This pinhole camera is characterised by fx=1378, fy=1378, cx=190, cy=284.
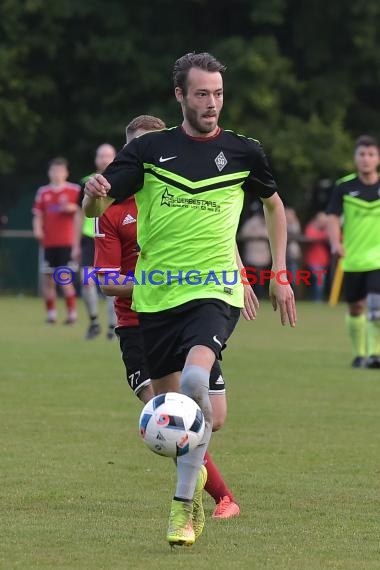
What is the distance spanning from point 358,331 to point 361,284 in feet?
1.90

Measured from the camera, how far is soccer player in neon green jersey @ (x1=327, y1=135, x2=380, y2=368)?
1452cm

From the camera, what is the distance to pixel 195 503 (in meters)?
6.33

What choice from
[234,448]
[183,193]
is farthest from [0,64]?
[183,193]

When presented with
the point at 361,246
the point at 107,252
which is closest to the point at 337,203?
the point at 361,246

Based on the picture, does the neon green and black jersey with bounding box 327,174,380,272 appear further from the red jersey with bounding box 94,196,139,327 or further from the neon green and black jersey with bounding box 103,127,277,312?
the neon green and black jersey with bounding box 103,127,277,312

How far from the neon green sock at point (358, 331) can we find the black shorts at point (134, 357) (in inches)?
301

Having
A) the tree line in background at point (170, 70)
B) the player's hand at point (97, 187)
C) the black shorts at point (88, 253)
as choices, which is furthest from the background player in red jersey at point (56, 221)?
the player's hand at point (97, 187)

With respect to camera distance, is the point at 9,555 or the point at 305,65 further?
the point at 305,65

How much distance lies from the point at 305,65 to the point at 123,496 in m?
27.6

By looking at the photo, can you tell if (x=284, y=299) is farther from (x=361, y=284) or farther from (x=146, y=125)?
(x=361, y=284)

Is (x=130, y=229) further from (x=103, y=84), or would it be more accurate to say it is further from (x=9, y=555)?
(x=103, y=84)

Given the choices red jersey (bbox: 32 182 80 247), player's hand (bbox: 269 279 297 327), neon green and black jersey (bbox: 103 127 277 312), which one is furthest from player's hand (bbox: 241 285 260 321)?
red jersey (bbox: 32 182 80 247)

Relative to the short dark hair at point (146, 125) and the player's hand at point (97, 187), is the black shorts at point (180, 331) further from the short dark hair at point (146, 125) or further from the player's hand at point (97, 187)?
the short dark hair at point (146, 125)

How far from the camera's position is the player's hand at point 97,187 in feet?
20.5
